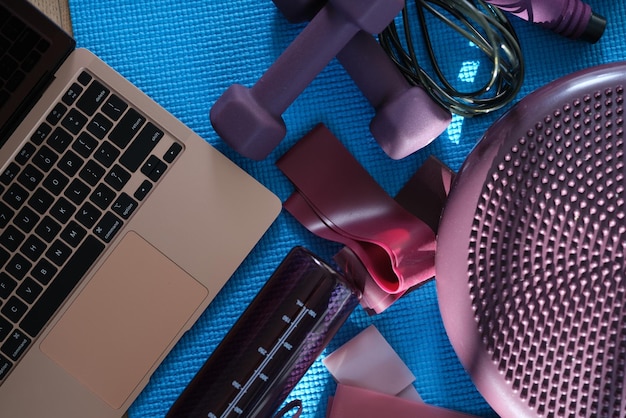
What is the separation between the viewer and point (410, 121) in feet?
1.82

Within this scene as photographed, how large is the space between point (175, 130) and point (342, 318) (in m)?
0.22

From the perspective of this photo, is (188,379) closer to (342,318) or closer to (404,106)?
(342,318)

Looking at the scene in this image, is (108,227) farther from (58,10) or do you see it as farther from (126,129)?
(58,10)

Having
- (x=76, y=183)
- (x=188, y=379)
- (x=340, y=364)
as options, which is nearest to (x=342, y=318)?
(x=340, y=364)

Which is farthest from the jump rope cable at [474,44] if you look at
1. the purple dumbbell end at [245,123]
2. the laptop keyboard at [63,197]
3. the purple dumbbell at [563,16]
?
the laptop keyboard at [63,197]

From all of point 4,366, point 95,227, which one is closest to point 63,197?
point 95,227

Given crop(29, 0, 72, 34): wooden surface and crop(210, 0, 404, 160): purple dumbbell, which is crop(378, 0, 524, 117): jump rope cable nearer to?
crop(210, 0, 404, 160): purple dumbbell

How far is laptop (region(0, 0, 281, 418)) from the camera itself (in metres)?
0.54

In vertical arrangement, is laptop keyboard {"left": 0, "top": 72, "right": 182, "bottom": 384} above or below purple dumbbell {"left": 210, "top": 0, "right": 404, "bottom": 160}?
below

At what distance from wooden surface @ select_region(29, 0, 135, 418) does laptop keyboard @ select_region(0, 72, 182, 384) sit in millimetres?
71

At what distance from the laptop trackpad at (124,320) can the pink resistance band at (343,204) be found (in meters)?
0.13

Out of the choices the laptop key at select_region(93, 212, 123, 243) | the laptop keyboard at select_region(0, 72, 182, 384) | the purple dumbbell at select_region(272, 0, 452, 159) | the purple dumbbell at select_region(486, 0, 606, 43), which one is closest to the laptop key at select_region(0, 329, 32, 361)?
the laptop keyboard at select_region(0, 72, 182, 384)

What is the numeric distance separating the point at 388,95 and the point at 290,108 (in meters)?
0.10

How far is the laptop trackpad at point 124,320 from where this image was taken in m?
0.55
